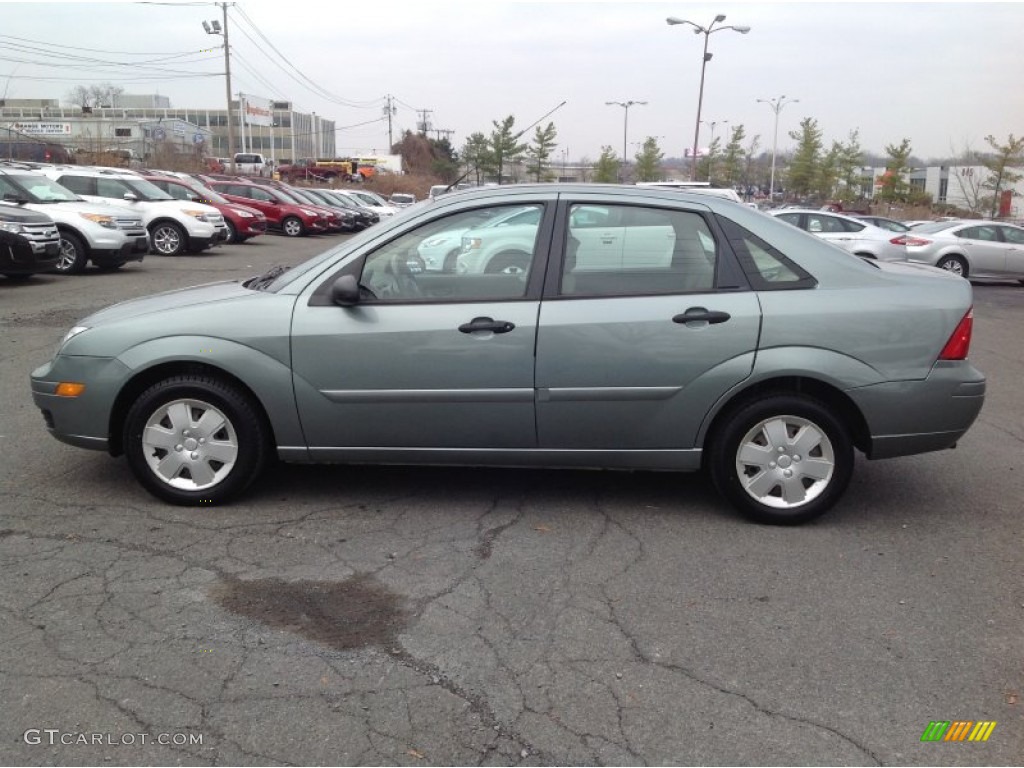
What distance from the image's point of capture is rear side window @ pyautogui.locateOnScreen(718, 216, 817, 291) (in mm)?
4348

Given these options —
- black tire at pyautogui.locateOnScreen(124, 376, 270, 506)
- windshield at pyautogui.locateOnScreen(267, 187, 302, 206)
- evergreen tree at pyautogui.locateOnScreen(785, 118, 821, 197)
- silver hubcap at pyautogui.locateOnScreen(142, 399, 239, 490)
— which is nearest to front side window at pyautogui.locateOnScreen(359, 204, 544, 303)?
black tire at pyautogui.locateOnScreen(124, 376, 270, 506)

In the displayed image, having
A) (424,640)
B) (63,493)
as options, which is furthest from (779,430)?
(63,493)

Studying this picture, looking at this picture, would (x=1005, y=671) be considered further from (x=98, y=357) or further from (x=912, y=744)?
(x=98, y=357)

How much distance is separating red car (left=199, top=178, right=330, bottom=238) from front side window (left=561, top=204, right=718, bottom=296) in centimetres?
2477

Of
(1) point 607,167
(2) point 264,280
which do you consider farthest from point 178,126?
(2) point 264,280

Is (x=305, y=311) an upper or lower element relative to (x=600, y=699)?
upper

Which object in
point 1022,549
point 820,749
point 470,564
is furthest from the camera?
point 1022,549

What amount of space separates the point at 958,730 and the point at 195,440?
351 cm

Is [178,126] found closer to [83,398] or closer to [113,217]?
[113,217]

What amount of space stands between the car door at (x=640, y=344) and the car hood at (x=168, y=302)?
1.60 m

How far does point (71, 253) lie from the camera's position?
14297 mm

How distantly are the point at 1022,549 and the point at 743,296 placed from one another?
178 centimetres

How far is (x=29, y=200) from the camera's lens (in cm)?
1427

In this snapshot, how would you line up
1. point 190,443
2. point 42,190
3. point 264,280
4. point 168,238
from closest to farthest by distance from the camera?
point 190,443 < point 264,280 < point 42,190 < point 168,238
